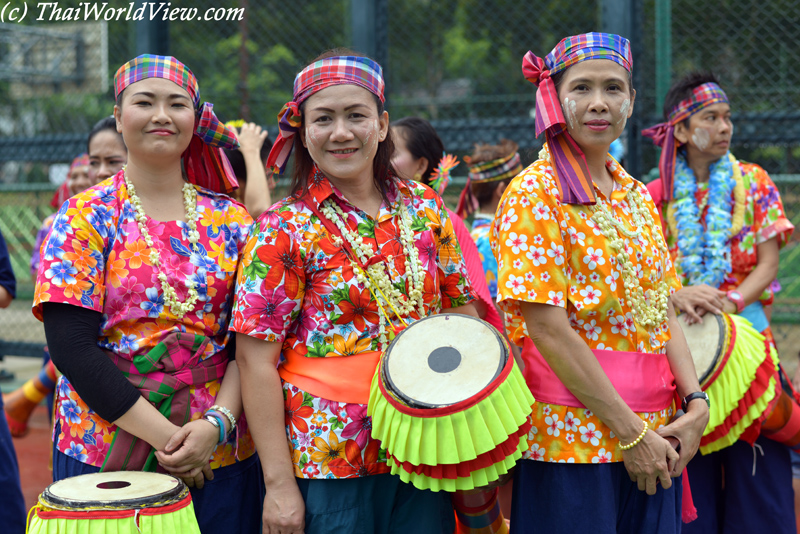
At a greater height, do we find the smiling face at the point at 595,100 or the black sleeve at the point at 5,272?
the smiling face at the point at 595,100

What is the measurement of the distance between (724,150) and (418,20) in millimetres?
11751

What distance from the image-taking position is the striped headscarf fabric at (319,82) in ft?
7.37

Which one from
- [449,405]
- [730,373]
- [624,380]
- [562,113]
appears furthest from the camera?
[730,373]

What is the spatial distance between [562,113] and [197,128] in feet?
3.76

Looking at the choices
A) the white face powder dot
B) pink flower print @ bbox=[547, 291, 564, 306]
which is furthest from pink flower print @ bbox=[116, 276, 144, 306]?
the white face powder dot

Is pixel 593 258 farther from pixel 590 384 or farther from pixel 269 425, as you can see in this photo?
pixel 269 425

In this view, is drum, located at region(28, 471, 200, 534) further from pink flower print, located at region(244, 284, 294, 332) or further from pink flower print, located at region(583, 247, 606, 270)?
pink flower print, located at region(583, 247, 606, 270)

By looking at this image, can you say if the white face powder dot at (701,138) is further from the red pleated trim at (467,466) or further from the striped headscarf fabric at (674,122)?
the red pleated trim at (467,466)

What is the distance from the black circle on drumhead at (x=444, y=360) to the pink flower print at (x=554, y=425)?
34 centimetres

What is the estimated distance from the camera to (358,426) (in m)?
2.18

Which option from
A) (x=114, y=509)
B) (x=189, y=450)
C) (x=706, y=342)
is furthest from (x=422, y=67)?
(x=114, y=509)

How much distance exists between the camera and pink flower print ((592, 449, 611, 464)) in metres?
2.17

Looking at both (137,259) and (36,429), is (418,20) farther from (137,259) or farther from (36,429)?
(137,259)

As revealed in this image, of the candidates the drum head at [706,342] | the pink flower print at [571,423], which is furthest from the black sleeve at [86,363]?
the drum head at [706,342]
